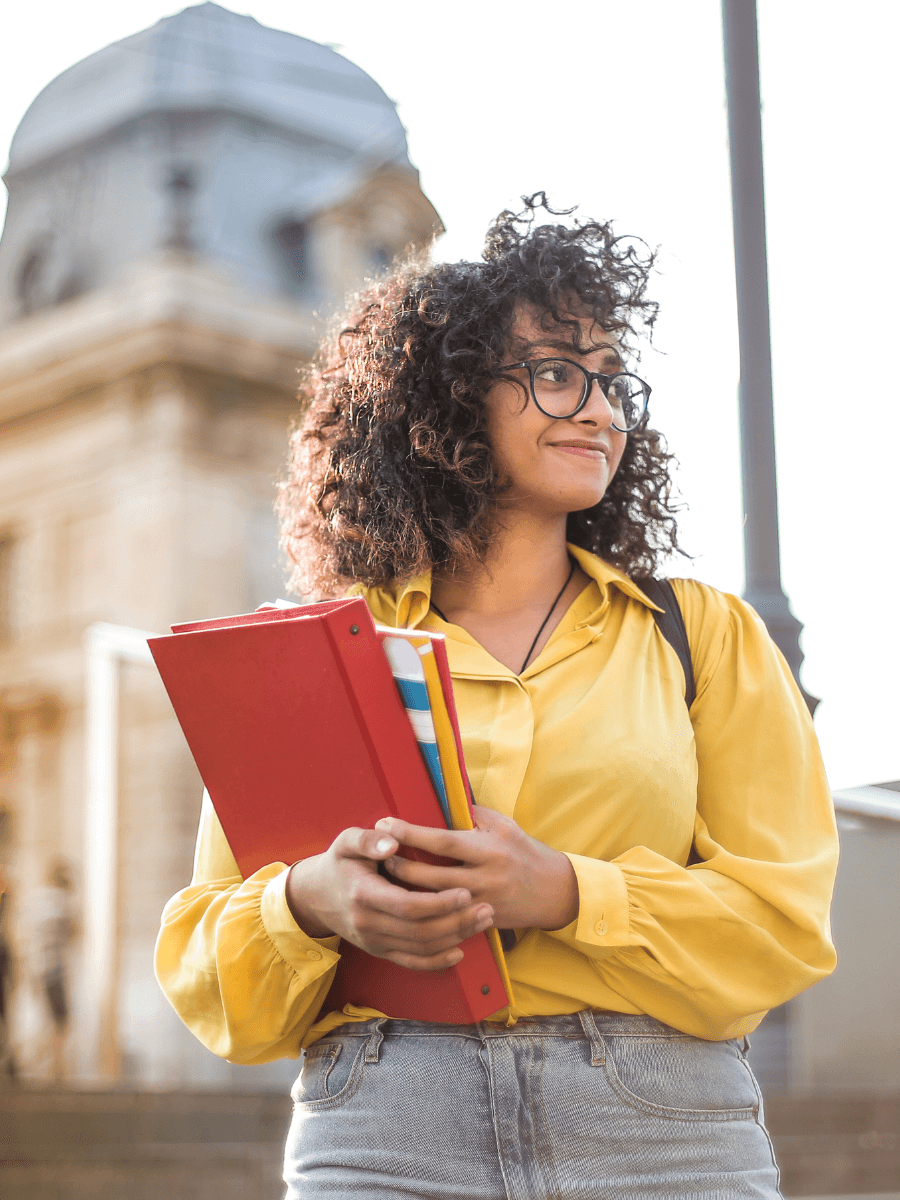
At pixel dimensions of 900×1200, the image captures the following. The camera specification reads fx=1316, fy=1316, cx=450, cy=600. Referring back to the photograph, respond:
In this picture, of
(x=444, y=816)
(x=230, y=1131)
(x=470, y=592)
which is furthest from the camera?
(x=230, y=1131)

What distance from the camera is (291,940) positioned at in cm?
170

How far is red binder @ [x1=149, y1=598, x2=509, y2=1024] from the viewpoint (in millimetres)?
1606

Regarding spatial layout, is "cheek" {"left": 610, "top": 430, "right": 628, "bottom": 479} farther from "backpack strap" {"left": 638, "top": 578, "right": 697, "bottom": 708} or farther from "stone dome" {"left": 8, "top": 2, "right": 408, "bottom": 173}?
"stone dome" {"left": 8, "top": 2, "right": 408, "bottom": 173}

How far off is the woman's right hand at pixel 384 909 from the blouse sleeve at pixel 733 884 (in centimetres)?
17

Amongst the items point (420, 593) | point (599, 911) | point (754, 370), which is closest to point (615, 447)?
point (420, 593)

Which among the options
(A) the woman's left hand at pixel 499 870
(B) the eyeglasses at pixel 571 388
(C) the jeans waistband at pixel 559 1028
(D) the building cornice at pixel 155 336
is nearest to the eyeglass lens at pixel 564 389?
(B) the eyeglasses at pixel 571 388

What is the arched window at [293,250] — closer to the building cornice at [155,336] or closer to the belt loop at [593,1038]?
the building cornice at [155,336]

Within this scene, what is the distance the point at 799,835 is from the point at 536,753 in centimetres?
38

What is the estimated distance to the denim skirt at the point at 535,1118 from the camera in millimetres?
1639

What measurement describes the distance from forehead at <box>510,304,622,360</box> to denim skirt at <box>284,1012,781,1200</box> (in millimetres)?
1000

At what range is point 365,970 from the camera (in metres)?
1.78

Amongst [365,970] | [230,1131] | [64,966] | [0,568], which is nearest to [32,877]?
[64,966]

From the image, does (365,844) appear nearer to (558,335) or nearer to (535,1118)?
(535,1118)

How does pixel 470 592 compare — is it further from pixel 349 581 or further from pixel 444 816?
pixel 444 816
